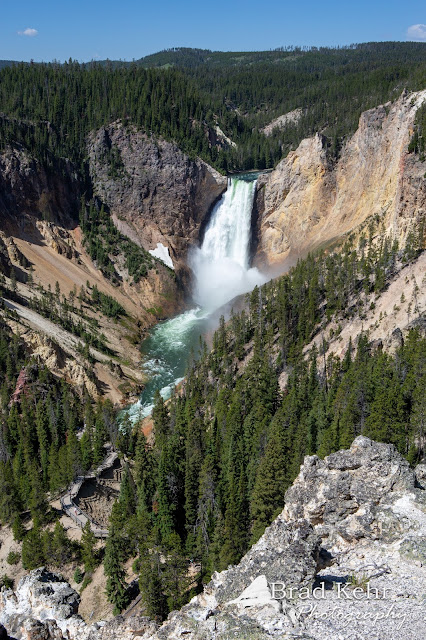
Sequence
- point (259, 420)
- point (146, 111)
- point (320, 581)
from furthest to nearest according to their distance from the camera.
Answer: point (146, 111) → point (259, 420) → point (320, 581)

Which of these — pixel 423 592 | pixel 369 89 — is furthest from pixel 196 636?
pixel 369 89

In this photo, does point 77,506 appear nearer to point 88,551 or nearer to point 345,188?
point 88,551

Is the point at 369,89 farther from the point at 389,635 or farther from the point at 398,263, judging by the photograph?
the point at 389,635

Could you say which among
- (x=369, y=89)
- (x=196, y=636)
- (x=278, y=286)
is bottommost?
(x=278, y=286)

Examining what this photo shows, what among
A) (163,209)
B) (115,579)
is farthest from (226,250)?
(115,579)

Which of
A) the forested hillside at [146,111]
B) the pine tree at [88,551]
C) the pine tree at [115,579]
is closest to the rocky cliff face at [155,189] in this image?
the forested hillside at [146,111]

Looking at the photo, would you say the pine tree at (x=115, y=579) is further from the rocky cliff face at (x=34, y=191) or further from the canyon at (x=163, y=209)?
the rocky cliff face at (x=34, y=191)
